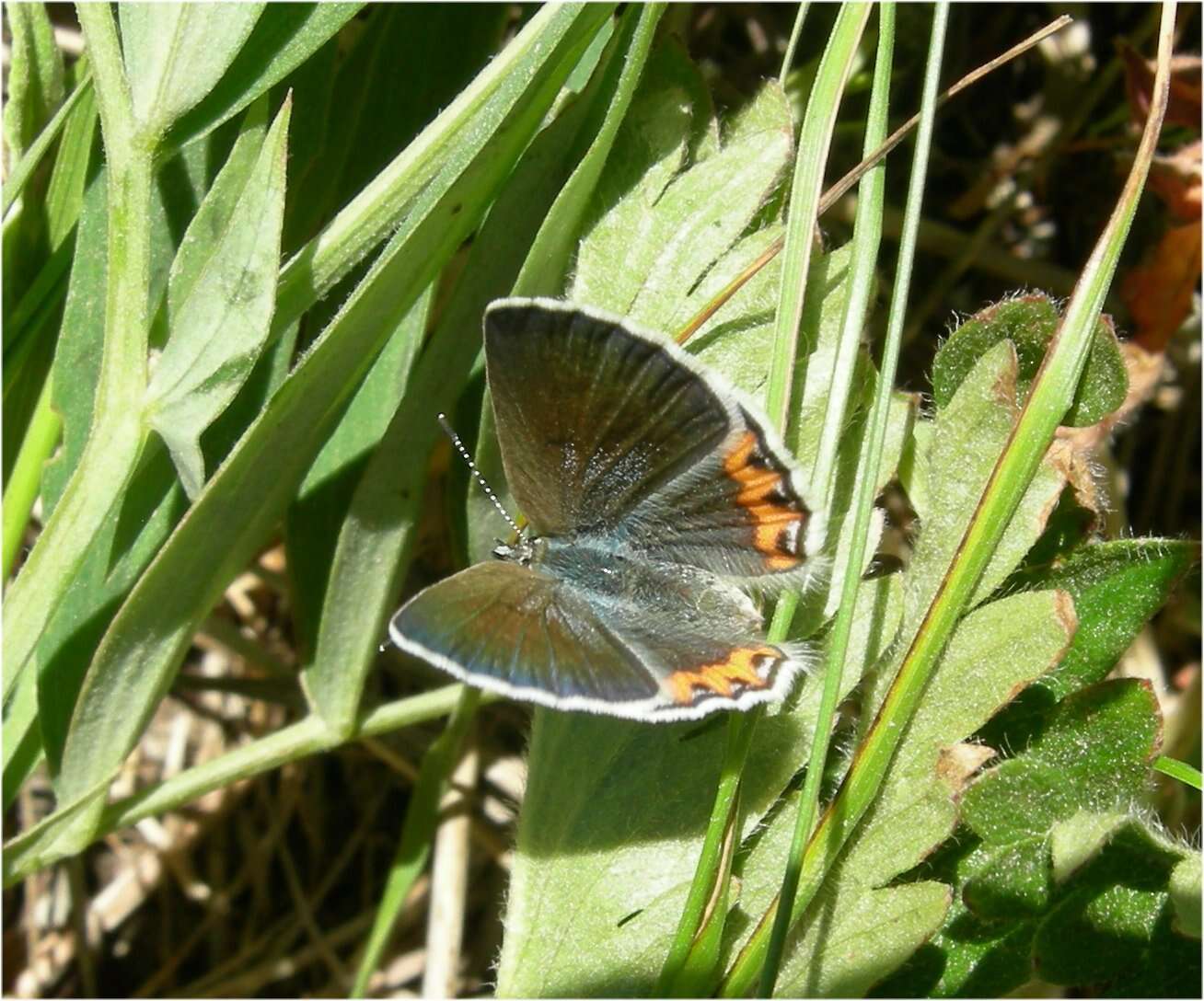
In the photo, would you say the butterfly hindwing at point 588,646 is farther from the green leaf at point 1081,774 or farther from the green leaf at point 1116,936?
the green leaf at point 1116,936

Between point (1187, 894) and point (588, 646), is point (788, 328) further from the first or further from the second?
point (1187, 894)

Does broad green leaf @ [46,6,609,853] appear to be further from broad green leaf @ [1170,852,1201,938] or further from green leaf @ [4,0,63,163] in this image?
broad green leaf @ [1170,852,1201,938]

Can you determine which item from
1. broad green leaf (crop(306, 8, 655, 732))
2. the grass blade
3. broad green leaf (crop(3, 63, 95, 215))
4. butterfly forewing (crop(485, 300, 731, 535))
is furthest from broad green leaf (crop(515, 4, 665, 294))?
broad green leaf (crop(3, 63, 95, 215))

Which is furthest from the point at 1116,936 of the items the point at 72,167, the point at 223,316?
the point at 72,167

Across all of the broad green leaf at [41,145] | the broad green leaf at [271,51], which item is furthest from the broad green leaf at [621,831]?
the broad green leaf at [41,145]

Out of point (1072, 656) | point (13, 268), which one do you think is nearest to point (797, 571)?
point (1072, 656)

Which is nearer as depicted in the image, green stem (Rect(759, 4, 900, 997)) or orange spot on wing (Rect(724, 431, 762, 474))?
green stem (Rect(759, 4, 900, 997))

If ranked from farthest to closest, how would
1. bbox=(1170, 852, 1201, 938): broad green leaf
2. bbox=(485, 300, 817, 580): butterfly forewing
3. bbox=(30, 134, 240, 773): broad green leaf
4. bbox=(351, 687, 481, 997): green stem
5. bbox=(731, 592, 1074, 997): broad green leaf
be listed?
bbox=(351, 687, 481, 997): green stem
bbox=(30, 134, 240, 773): broad green leaf
bbox=(485, 300, 817, 580): butterfly forewing
bbox=(731, 592, 1074, 997): broad green leaf
bbox=(1170, 852, 1201, 938): broad green leaf
